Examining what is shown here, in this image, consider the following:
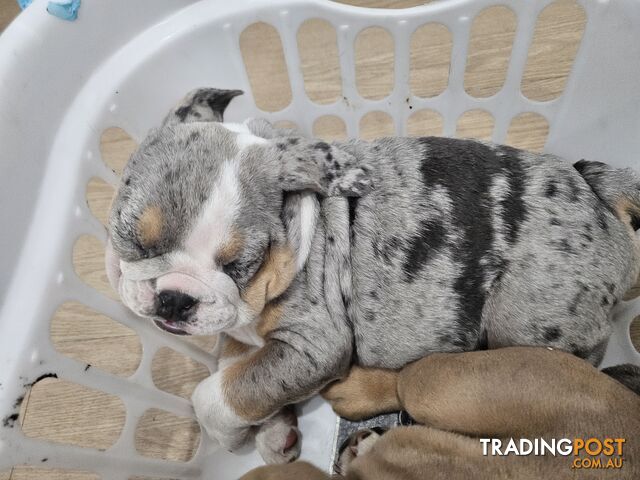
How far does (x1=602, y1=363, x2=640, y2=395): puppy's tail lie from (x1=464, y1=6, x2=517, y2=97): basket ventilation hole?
1.09 meters

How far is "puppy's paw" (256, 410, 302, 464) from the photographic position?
6.21 ft

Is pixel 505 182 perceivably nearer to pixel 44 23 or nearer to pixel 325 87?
pixel 325 87

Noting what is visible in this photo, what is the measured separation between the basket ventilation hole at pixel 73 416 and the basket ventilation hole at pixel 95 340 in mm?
106

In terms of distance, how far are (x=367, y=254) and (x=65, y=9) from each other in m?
1.02

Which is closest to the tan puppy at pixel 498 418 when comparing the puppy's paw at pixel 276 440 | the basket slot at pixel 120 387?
the puppy's paw at pixel 276 440

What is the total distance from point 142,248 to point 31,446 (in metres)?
0.54

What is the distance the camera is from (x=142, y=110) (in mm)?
1890

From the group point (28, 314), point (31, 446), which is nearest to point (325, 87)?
point (28, 314)

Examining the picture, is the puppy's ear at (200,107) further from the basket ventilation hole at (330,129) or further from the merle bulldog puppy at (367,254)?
the basket ventilation hole at (330,129)

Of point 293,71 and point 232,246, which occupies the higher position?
point 293,71

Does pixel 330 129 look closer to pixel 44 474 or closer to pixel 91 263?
pixel 91 263

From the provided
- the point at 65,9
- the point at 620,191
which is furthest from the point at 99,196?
the point at 620,191

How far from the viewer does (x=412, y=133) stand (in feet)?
7.74

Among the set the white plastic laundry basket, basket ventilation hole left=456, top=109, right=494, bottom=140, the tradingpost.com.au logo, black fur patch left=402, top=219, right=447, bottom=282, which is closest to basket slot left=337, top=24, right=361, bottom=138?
the white plastic laundry basket
